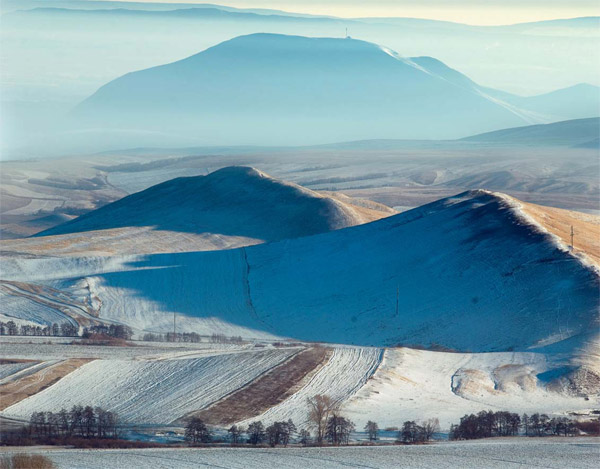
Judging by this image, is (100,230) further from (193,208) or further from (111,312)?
(111,312)

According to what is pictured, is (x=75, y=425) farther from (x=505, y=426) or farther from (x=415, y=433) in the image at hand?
(x=505, y=426)

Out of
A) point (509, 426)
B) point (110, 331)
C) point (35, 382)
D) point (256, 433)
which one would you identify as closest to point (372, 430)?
point (256, 433)

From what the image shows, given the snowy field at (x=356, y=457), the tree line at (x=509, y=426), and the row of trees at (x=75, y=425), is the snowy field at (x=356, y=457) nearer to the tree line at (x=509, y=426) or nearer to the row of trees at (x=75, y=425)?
the tree line at (x=509, y=426)

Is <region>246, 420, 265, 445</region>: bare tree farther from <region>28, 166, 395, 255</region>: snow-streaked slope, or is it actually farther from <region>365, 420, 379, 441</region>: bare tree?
<region>28, 166, 395, 255</region>: snow-streaked slope

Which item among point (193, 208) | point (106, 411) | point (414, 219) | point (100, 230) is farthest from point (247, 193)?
point (106, 411)

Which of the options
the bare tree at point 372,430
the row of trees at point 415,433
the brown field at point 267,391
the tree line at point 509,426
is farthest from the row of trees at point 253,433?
the tree line at point 509,426
